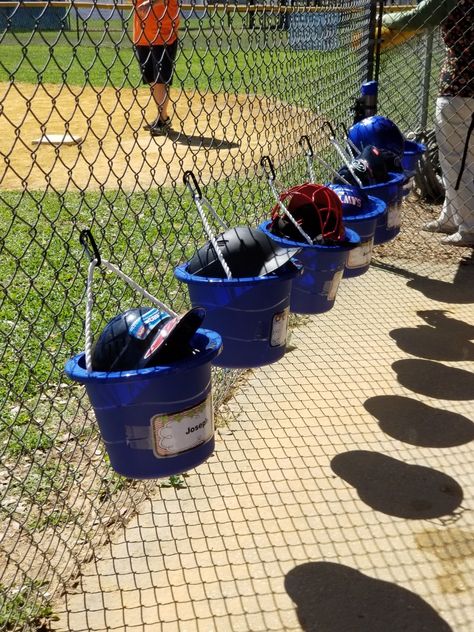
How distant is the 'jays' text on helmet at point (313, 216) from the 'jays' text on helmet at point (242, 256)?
17.9 inches

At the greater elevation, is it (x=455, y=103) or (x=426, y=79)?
(x=455, y=103)

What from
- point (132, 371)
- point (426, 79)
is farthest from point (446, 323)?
point (426, 79)

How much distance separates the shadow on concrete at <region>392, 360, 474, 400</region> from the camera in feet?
12.6

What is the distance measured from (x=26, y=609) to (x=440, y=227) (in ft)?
14.5

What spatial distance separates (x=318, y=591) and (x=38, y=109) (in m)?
12.1

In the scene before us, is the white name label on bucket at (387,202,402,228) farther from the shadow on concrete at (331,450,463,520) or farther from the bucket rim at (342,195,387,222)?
the shadow on concrete at (331,450,463,520)

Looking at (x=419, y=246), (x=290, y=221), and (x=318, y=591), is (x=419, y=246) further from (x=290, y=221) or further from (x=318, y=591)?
(x=318, y=591)

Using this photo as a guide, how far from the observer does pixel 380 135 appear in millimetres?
4105

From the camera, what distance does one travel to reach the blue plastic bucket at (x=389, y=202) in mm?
3811

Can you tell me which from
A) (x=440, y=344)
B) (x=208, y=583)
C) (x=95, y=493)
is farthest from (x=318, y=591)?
(x=440, y=344)

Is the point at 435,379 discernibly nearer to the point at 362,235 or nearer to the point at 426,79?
the point at 362,235

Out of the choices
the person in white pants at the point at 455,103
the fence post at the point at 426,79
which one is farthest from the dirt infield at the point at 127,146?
the person in white pants at the point at 455,103

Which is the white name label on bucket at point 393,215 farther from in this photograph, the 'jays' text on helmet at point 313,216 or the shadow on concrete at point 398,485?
the shadow on concrete at point 398,485

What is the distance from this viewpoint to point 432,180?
6.82m
